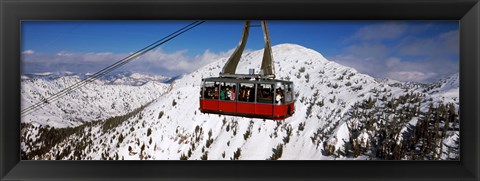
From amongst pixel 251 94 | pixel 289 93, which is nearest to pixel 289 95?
pixel 289 93

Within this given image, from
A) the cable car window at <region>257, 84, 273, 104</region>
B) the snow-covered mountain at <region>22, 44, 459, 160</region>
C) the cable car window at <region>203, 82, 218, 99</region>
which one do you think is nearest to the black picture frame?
the cable car window at <region>257, 84, 273, 104</region>

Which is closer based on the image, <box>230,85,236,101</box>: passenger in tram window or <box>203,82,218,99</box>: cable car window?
<box>230,85,236,101</box>: passenger in tram window

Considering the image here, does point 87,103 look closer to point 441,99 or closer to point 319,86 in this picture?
point 319,86

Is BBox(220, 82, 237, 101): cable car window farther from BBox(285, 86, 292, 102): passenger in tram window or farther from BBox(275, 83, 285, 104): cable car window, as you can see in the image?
BBox(285, 86, 292, 102): passenger in tram window

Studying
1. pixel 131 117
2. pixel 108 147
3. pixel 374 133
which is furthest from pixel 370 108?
pixel 108 147

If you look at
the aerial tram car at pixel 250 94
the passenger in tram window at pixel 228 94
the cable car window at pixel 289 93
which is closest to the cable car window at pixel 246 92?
the aerial tram car at pixel 250 94
